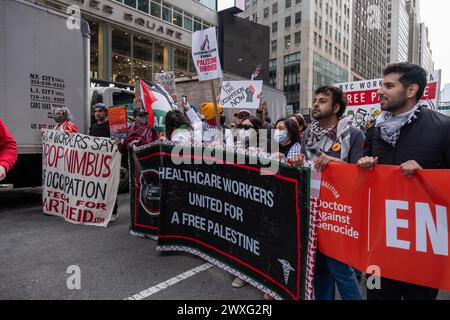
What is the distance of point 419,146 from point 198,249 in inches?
100

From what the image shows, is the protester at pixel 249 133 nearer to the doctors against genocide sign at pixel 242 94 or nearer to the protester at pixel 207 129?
the protester at pixel 207 129

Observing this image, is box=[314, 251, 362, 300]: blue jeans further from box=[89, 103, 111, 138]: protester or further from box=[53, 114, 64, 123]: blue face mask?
box=[53, 114, 64, 123]: blue face mask

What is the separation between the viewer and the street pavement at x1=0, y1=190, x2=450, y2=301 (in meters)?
3.12

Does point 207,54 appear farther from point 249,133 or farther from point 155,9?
point 155,9

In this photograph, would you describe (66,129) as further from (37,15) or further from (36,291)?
(36,291)

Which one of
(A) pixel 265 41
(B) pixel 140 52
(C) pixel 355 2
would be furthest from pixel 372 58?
(B) pixel 140 52

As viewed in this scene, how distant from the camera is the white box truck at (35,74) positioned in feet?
18.7

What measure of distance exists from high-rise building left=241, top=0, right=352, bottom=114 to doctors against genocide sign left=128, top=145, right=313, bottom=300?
175 ft

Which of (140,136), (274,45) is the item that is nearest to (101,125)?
(140,136)

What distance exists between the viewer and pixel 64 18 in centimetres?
655

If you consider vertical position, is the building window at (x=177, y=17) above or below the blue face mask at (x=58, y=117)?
above

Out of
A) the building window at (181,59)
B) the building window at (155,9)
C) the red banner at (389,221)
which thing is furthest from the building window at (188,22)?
the red banner at (389,221)

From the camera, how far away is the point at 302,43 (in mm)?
58969

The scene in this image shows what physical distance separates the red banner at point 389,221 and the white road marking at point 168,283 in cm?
158
